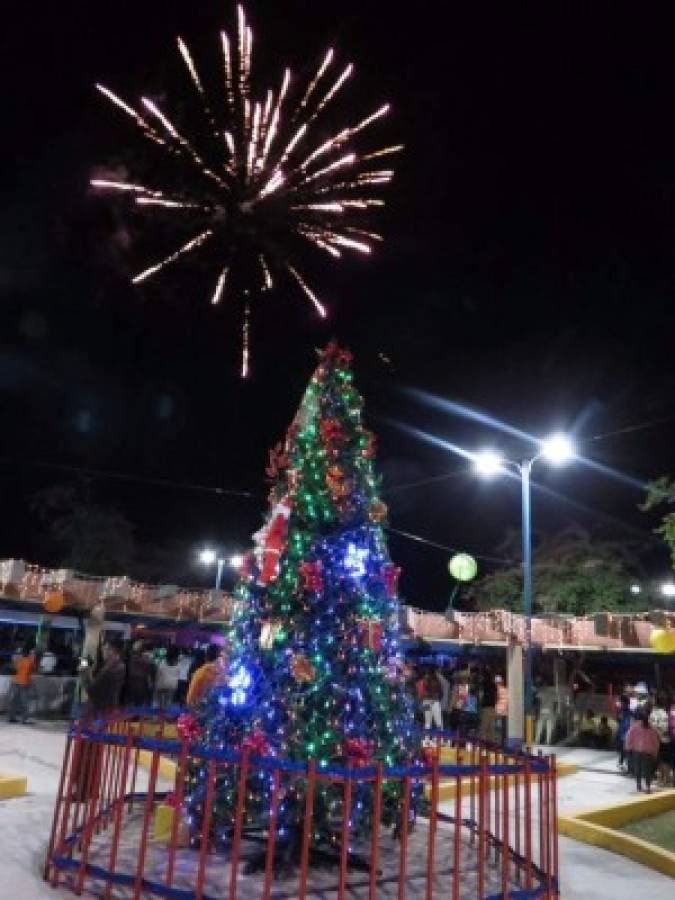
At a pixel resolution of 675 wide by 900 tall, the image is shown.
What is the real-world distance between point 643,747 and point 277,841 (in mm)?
8735

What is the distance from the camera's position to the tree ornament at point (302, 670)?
6203 millimetres

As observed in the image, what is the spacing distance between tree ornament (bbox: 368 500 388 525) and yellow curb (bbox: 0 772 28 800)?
197 inches

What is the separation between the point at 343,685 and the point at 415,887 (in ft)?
5.15

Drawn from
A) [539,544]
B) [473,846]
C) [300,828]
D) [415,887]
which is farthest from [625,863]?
[539,544]

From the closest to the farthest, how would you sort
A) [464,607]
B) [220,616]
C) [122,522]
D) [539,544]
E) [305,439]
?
[305,439] < [220,616] < [539,544] < [122,522] < [464,607]

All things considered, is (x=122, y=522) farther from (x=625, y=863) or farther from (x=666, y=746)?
(x=625, y=863)

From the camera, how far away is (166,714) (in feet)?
26.0

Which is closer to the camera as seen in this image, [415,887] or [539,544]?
[415,887]

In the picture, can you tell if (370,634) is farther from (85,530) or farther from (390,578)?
(85,530)

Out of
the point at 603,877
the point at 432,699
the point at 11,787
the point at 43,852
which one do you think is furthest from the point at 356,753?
the point at 432,699

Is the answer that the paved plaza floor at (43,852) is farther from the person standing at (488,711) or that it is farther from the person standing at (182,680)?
the person standing at (182,680)

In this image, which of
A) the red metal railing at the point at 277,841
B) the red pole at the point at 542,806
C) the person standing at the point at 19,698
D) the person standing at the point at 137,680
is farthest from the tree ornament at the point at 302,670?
the person standing at the point at 19,698

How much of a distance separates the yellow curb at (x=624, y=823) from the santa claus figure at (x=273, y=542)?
4.62m

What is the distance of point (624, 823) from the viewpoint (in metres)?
9.80
